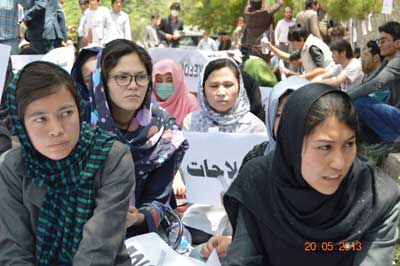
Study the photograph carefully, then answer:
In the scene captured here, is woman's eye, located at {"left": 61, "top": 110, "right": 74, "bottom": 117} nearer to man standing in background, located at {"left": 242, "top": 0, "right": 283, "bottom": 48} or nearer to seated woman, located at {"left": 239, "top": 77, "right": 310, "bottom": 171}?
seated woman, located at {"left": 239, "top": 77, "right": 310, "bottom": 171}

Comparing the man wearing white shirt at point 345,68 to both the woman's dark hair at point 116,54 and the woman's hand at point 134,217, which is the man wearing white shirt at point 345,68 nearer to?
the woman's dark hair at point 116,54

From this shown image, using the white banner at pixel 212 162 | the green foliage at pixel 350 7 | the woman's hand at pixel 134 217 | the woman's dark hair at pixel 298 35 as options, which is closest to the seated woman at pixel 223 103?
the white banner at pixel 212 162

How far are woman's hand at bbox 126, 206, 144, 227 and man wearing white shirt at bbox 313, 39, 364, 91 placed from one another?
216 inches

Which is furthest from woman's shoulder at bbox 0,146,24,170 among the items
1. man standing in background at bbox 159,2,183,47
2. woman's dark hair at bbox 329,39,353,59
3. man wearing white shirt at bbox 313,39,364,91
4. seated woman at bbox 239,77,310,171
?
man standing in background at bbox 159,2,183,47

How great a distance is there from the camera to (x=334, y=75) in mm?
8797

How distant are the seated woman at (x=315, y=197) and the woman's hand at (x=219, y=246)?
0.38 m

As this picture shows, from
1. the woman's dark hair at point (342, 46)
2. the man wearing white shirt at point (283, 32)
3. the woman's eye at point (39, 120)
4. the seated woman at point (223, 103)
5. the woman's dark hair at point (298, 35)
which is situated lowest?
the man wearing white shirt at point (283, 32)

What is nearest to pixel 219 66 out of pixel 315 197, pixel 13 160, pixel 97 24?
pixel 13 160

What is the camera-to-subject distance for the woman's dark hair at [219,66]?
181 inches

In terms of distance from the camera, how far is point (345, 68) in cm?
862

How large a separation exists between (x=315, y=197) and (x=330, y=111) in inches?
11.6

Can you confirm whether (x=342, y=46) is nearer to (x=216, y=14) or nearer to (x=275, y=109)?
(x=275, y=109)

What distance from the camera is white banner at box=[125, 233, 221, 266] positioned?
2.94 metres

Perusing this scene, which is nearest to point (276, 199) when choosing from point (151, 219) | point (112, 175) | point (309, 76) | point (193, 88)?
point (112, 175)
